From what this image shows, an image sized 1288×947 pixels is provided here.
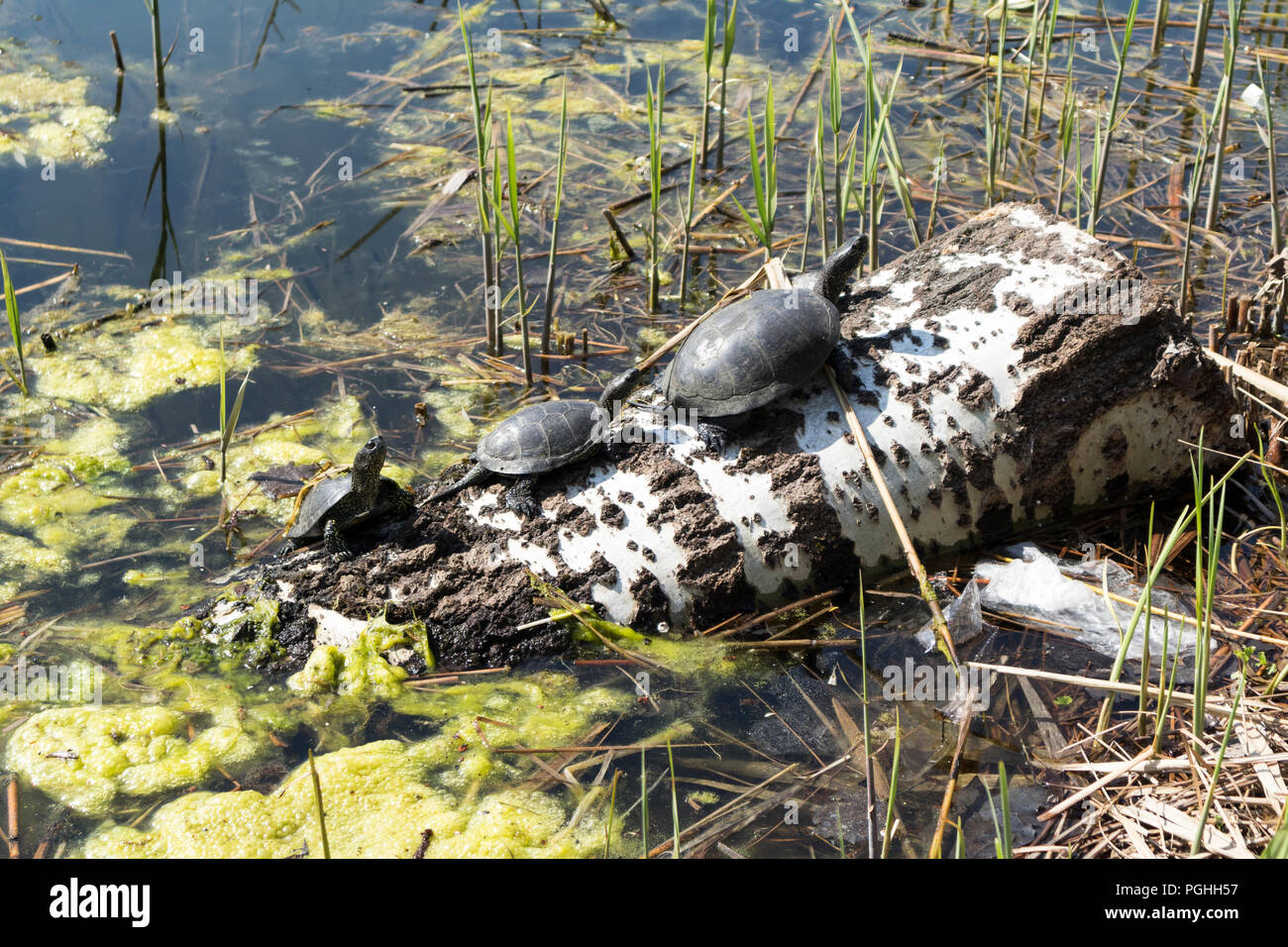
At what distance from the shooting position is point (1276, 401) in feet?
13.8

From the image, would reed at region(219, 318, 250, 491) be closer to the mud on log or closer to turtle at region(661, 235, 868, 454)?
the mud on log

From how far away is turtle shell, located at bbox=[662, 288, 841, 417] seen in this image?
3598 mm

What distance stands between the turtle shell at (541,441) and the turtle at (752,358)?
1.20 feet

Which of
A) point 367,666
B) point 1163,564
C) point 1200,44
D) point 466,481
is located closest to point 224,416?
point 466,481

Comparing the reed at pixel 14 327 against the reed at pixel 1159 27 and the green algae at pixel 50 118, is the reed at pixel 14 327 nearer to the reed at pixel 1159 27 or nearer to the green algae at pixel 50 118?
the green algae at pixel 50 118

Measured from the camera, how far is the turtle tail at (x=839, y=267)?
4254 millimetres

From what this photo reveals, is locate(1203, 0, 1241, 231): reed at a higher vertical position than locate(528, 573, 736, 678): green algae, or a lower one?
higher

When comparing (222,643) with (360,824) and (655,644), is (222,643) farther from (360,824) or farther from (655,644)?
(655,644)

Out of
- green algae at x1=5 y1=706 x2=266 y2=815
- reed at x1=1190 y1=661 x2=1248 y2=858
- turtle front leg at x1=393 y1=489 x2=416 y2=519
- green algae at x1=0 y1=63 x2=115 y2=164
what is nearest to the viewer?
reed at x1=1190 y1=661 x2=1248 y2=858

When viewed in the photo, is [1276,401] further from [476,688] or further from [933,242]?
[476,688]

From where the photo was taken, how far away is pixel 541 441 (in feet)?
11.7

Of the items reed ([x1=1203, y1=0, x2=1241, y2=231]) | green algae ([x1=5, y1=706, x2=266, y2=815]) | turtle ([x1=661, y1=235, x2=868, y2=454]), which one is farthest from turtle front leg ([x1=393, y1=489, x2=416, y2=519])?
reed ([x1=1203, y1=0, x2=1241, y2=231])

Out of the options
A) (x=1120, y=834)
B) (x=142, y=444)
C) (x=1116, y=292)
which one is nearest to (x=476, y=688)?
(x=1120, y=834)

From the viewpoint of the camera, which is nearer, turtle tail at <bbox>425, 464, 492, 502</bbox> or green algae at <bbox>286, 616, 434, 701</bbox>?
green algae at <bbox>286, 616, 434, 701</bbox>
